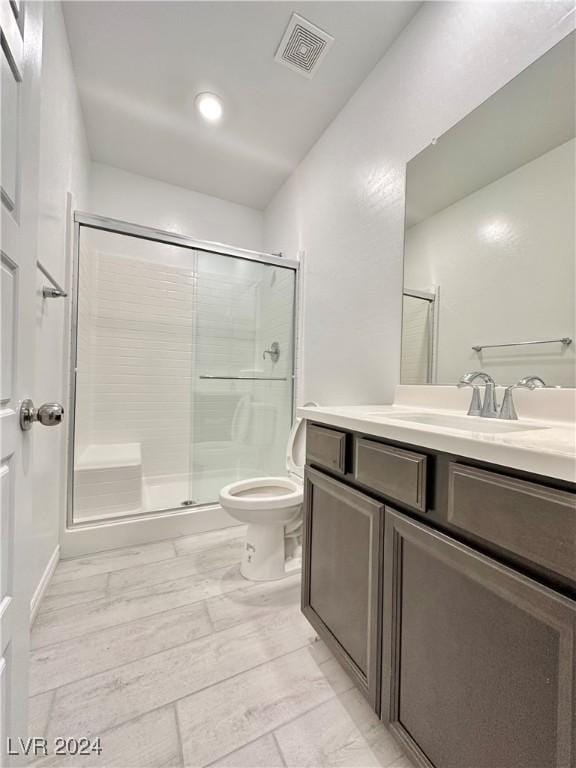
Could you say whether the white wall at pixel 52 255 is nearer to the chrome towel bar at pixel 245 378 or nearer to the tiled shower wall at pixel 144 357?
the tiled shower wall at pixel 144 357


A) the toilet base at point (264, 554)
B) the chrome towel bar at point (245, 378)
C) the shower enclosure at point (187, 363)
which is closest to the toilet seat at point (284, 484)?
the toilet base at point (264, 554)

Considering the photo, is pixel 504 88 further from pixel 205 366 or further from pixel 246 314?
pixel 205 366

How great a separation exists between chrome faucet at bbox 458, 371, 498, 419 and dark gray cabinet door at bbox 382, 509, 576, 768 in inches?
20.4

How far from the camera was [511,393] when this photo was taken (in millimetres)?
1016

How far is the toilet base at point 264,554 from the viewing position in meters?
1.56

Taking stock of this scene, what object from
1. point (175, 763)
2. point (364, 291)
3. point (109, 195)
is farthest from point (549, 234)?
point (109, 195)

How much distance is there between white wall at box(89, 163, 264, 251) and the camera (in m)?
2.48

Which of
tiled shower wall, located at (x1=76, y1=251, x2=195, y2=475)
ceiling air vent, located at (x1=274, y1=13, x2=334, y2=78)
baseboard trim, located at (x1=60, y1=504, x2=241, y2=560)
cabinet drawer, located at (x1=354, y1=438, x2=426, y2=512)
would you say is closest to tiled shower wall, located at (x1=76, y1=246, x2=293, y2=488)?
tiled shower wall, located at (x1=76, y1=251, x2=195, y2=475)

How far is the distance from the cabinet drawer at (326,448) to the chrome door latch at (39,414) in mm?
716

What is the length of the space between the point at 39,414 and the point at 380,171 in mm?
1779

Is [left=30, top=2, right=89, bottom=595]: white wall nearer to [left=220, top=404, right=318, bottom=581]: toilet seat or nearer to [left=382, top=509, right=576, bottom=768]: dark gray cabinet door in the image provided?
[left=220, top=404, right=318, bottom=581]: toilet seat

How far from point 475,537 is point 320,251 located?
6.31 ft

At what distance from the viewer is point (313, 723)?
912mm

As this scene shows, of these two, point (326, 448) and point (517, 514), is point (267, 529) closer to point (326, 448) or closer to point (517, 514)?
point (326, 448)
